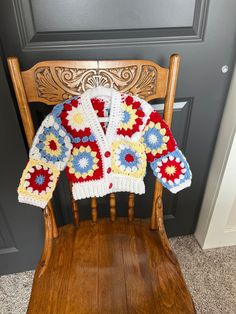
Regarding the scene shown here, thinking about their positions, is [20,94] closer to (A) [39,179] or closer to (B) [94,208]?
(A) [39,179]

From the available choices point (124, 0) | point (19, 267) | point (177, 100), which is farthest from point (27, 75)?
point (19, 267)

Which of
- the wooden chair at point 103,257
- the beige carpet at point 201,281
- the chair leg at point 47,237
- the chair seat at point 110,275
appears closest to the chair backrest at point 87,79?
the wooden chair at point 103,257

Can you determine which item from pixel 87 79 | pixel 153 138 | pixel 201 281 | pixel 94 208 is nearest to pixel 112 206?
pixel 94 208

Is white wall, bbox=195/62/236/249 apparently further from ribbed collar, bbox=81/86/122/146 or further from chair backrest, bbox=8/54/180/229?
ribbed collar, bbox=81/86/122/146

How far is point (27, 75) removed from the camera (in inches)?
24.5

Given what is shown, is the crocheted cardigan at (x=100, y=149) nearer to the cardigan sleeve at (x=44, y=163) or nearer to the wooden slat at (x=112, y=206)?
the cardigan sleeve at (x=44, y=163)

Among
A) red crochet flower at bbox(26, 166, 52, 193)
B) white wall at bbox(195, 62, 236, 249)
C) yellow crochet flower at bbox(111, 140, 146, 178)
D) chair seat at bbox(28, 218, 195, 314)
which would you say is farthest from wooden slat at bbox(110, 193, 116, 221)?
white wall at bbox(195, 62, 236, 249)

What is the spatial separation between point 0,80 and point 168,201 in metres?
0.80

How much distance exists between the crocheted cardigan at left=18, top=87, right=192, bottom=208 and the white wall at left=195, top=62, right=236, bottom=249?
1.11 feet

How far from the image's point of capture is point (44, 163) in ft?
2.07

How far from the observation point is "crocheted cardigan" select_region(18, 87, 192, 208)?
0.63 m

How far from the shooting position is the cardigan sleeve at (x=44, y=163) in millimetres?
622

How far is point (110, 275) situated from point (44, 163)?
35 centimetres

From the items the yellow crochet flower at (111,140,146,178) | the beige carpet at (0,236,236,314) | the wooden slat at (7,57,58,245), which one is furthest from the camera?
the beige carpet at (0,236,236,314)
